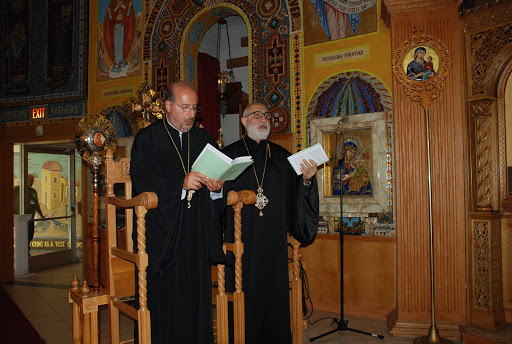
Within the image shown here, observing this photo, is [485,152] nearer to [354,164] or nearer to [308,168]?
[354,164]

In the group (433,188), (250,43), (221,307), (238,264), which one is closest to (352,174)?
(433,188)

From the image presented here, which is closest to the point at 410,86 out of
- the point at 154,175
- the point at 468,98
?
the point at 468,98

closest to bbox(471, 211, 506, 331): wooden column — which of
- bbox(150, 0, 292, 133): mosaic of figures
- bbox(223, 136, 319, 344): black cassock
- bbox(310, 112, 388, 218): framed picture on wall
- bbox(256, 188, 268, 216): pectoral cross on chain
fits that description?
bbox(310, 112, 388, 218): framed picture on wall

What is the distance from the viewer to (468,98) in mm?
4512

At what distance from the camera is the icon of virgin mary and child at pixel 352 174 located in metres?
5.09

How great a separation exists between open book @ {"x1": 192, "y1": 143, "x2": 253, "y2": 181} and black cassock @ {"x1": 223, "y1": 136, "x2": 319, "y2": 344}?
0.98m

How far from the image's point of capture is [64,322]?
16.8 ft

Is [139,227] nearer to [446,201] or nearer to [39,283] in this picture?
[446,201]

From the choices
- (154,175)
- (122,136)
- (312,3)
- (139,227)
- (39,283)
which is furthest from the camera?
(39,283)

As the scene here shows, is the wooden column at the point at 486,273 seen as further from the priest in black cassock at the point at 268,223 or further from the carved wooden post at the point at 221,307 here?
the carved wooden post at the point at 221,307

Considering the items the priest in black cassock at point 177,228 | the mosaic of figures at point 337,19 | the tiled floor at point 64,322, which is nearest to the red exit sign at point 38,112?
the tiled floor at point 64,322

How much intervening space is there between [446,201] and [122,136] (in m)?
5.22

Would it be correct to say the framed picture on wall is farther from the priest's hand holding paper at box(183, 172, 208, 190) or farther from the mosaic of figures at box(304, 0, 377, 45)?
the priest's hand holding paper at box(183, 172, 208, 190)

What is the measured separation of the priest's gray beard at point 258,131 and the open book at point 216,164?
127cm
